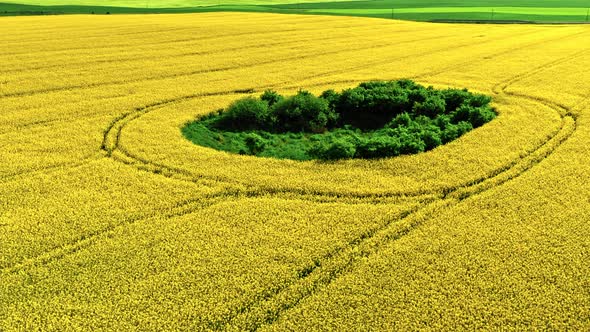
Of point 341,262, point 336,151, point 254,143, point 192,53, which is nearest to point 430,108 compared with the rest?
point 336,151

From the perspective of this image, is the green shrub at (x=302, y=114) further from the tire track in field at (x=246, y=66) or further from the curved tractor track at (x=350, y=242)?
the tire track in field at (x=246, y=66)

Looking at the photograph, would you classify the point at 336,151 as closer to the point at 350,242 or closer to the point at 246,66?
the point at 350,242

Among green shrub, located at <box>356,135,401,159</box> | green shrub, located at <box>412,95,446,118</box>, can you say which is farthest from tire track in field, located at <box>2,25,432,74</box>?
green shrub, located at <box>356,135,401,159</box>

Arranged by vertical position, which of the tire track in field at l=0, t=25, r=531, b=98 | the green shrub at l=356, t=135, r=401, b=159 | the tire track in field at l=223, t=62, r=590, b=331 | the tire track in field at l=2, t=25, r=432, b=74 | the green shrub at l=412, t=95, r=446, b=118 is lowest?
the tire track in field at l=223, t=62, r=590, b=331

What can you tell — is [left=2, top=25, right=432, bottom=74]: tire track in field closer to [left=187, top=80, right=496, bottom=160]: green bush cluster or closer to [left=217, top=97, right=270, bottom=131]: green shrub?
[left=187, top=80, right=496, bottom=160]: green bush cluster

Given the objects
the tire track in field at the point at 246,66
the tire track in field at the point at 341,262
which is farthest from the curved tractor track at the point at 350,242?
the tire track in field at the point at 246,66
